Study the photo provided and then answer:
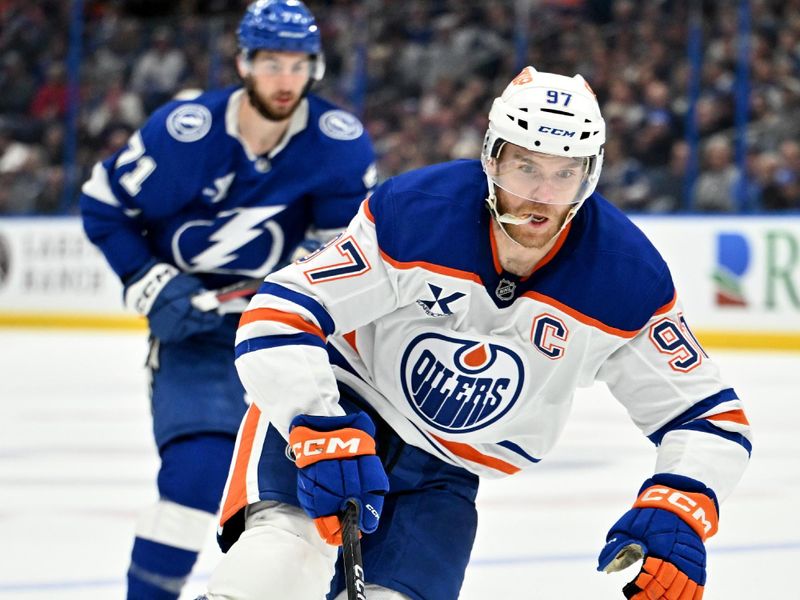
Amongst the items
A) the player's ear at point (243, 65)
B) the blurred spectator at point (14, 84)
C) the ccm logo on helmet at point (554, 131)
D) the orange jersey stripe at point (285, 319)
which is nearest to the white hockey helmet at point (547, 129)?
the ccm logo on helmet at point (554, 131)

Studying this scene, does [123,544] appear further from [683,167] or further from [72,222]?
[72,222]

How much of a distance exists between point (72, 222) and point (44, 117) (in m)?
1.14

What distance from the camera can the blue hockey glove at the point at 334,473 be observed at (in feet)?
6.89

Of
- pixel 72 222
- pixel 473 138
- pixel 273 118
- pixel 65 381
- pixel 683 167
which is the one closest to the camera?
pixel 273 118

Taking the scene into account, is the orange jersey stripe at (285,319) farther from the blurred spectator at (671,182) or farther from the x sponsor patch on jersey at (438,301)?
the blurred spectator at (671,182)

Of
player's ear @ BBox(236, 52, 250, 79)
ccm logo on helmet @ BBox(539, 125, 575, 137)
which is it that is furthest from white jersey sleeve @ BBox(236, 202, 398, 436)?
player's ear @ BBox(236, 52, 250, 79)

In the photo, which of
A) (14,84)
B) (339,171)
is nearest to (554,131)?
(339,171)

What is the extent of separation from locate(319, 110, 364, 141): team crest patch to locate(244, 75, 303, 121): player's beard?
0.11 m

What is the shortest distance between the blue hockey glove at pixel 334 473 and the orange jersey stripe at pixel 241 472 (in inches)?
7.4

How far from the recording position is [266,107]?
3.38 metres

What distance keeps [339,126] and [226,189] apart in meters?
0.33

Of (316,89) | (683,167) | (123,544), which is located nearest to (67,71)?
(316,89)

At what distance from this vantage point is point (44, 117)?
11297mm

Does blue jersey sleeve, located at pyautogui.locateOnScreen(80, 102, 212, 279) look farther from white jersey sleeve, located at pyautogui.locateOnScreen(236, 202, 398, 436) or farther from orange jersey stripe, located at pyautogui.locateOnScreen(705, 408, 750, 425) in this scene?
orange jersey stripe, located at pyautogui.locateOnScreen(705, 408, 750, 425)
